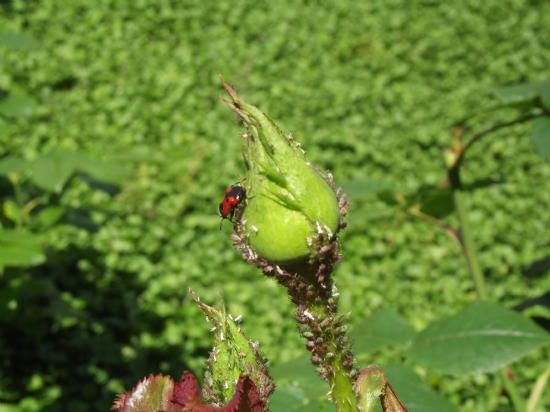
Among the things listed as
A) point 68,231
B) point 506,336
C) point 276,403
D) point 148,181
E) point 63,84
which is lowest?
point 276,403

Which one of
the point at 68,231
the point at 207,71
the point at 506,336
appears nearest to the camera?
the point at 506,336

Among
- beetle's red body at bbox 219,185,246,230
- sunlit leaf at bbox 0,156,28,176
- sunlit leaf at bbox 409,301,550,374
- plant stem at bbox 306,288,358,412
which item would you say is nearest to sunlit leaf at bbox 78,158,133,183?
sunlit leaf at bbox 0,156,28,176

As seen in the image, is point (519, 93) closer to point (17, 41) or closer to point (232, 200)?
point (232, 200)

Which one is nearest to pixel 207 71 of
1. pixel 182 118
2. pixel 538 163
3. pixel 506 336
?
pixel 182 118

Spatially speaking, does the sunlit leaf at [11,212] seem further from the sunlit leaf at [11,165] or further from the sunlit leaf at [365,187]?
the sunlit leaf at [365,187]

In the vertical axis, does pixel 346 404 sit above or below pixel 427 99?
below

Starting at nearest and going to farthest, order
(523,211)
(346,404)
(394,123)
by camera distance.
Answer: (346,404) < (523,211) < (394,123)

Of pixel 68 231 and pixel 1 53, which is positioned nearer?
pixel 68 231

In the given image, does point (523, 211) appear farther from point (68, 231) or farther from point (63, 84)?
point (63, 84)
